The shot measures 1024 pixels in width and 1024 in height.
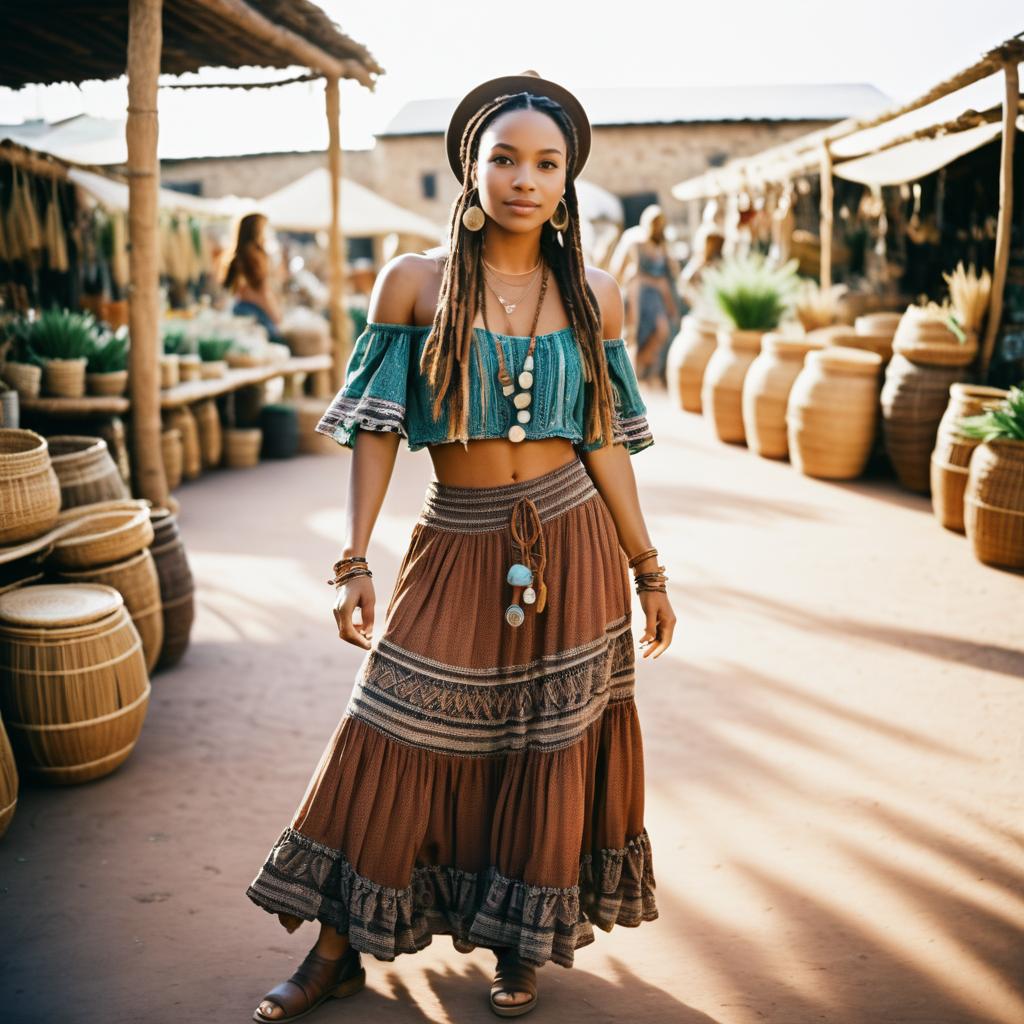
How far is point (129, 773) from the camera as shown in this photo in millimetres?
3246

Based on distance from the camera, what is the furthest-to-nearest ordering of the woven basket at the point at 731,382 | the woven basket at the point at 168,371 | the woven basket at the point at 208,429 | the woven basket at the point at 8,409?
the woven basket at the point at 731,382, the woven basket at the point at 208,429, the woven basket at the point at 168,371, the woven basket at the point at 8,409

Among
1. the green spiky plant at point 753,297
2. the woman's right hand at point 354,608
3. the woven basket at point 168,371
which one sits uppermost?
the green spiky plant at point 753,297

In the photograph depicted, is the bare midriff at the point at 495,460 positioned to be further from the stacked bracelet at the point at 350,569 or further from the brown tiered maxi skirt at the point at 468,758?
the stacked bracelet at the point at 350,569

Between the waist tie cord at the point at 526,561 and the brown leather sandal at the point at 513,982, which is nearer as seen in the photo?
the waist tie cord at the point at 526,561

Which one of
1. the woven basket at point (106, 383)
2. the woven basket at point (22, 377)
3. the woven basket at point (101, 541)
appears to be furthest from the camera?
the woven basket at point (106, 383)

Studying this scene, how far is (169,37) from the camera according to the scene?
6.65 meters

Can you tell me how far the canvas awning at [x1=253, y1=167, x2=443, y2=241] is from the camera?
14.4 metres

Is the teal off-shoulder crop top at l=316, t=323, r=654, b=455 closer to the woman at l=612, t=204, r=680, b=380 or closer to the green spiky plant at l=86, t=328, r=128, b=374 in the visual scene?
the green spiky plant at l=86, t=328, r=128, b=374

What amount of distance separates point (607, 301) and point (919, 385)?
510 centimetres

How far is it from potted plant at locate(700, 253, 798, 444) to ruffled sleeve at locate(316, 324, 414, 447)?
7.06 m

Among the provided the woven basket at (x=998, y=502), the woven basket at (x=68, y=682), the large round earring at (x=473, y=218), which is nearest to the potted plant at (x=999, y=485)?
the woven basket at (x=998, y=502)

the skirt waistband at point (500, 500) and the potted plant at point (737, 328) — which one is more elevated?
the potted plant at point (737, 328)

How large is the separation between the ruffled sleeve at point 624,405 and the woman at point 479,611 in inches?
3.1

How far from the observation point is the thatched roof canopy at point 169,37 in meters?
5.77
